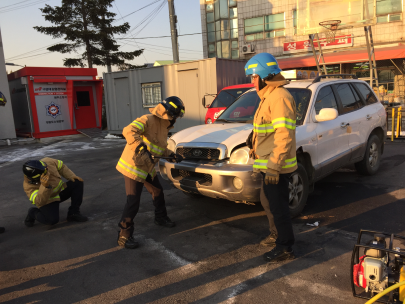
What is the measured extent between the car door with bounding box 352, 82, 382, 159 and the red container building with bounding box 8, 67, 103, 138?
14190 millimetres

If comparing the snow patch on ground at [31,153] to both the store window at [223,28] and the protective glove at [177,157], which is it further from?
the store window at [223,28]

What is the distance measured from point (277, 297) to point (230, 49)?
29.0m

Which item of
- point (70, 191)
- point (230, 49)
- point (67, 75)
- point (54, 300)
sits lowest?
point (54, 300)

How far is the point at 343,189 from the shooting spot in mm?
5828

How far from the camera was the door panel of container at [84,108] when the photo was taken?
17859mm

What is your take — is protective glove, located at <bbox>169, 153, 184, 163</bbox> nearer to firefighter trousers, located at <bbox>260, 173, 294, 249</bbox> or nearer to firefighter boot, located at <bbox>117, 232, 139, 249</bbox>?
firefighter boot, located at <bbox>117, 232, 139, 249</bbox>

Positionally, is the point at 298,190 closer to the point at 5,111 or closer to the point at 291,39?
the point at 5,111

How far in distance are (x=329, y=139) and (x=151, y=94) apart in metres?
10.7

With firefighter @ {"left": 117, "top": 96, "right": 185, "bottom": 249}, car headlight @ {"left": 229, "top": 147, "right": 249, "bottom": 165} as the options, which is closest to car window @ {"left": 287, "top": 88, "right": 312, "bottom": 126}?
car headlight @ {"left": 229, "top": 147, "right": 249, "bottom": 165}

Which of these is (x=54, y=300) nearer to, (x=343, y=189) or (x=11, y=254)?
(x=11, y=254)

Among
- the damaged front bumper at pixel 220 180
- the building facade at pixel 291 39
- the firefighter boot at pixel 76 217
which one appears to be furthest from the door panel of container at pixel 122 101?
the damaged front bumper at pixel 220 180

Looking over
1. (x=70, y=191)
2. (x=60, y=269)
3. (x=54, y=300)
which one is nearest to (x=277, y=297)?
(x=54, y=300)

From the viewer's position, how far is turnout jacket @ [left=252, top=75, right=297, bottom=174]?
316cm

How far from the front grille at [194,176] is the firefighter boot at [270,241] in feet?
3.18
